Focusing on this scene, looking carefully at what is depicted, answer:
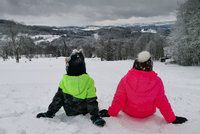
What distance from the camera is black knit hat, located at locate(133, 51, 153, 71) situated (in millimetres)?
5129

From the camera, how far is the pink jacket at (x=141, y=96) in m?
5.23

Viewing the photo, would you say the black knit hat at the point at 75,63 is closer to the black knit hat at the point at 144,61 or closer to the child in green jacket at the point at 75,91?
the child in green jacket at the point at 75,91

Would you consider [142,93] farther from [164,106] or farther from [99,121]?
[99,121]

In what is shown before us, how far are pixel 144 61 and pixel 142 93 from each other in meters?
0.58

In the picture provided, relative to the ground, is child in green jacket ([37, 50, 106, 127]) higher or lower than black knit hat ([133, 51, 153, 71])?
lower

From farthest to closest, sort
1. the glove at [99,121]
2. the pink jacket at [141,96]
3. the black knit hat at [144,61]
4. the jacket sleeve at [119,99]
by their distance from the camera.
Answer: the jacket sleeve at [119,99], the pink jacket at [141,96], the black knit hat at [144,61], the glove at [99,121]

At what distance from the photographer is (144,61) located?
16.9 ft

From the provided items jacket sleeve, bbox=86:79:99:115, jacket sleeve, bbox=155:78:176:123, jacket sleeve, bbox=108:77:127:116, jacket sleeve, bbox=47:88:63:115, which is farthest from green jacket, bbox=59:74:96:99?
jacket sleeve, bbox=155:78:176:123

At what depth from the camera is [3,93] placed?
9414 millimetres

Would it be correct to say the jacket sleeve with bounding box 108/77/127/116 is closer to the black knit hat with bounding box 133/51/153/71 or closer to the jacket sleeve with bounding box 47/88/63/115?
the black knit hat with bounding box 133/51/153/71

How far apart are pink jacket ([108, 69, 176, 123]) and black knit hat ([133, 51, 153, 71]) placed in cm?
8

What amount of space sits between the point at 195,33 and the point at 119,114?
31.8 m

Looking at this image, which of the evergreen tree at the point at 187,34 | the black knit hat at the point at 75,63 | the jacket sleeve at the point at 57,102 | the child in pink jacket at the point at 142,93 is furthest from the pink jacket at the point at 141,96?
the evergreen tree at the point at 187,34

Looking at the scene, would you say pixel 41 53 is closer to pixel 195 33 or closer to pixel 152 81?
pixel 195 33
